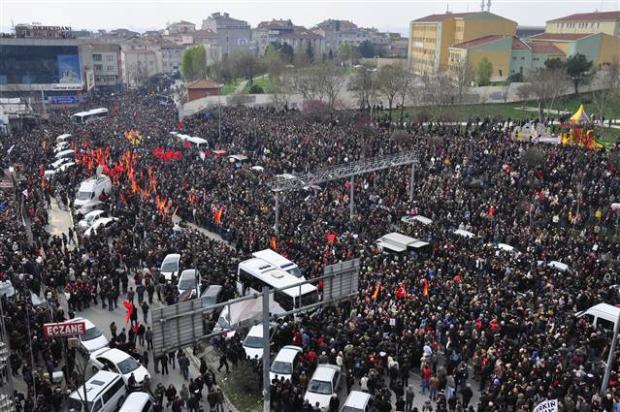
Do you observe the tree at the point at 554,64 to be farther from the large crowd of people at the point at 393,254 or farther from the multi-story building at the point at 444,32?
the large crowd of people at the point at 393,254

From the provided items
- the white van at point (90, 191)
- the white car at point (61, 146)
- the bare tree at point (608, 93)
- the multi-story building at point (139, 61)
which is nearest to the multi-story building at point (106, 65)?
the multi-story building at point (139, 61)

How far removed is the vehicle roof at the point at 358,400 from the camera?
13.0 metres

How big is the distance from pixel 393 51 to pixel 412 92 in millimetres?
81708

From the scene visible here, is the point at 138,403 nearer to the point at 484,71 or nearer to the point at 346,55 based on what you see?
the point at 484,71

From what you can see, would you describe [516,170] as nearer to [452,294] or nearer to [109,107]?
[452,294]

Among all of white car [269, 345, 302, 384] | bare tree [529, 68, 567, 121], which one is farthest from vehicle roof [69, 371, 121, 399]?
bare tree [529, 68, 567, 121]

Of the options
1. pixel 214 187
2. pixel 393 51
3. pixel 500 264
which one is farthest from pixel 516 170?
pixel 393 51

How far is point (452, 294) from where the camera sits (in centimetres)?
1752

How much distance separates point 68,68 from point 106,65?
14.6 meters

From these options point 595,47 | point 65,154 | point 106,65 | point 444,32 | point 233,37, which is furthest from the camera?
point 233,37

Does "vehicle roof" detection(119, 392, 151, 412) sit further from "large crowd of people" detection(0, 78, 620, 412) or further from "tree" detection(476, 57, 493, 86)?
"tree" detection(476, 57, 493, 86)

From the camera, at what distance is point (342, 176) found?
2677 cm

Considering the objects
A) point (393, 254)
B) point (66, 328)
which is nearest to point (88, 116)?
point (393, 254)

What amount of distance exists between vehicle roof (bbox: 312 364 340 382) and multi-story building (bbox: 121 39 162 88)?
88.4 metres
